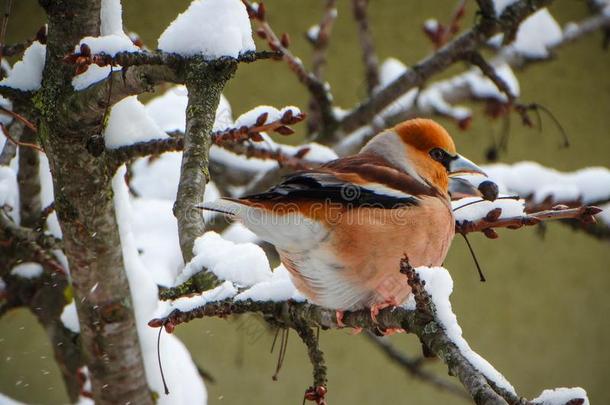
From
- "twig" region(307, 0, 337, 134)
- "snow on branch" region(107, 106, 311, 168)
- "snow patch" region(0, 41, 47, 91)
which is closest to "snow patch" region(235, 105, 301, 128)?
"snow on branch" region(107, 106, 311, 168)

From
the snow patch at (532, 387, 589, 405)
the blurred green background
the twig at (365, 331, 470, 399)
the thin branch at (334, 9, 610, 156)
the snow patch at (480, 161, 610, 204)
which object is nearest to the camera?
the snow patch at (532, 387, 589, 405)

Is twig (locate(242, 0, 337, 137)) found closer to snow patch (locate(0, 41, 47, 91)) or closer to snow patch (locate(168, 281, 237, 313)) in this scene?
snow patch (locate(0, 41, 47, 91))

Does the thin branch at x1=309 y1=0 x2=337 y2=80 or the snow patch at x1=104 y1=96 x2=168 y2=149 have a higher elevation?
the thin branch at x1=309 y1=0 x2=337 y2=80

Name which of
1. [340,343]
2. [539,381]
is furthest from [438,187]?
[539,381]

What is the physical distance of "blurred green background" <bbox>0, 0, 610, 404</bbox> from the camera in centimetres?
378

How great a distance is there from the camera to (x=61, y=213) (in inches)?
57.4

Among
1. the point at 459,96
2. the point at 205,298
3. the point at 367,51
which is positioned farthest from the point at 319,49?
the point at 205,298

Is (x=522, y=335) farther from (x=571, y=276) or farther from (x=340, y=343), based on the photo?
(x=340, y=343)

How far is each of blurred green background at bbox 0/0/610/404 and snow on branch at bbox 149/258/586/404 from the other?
2066 millimetres

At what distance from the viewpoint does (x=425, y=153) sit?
75.7 inches

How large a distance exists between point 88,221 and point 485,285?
3.45 metres

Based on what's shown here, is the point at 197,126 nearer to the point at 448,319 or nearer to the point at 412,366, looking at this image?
the point at 448,319

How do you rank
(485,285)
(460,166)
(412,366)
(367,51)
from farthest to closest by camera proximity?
1. (485,285)
2. (367,51)
3. (412,366)
4. (460,166)

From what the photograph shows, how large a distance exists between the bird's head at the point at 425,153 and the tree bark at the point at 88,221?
743mm
